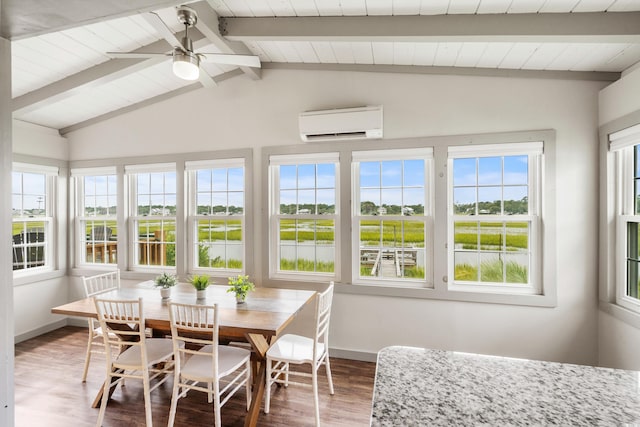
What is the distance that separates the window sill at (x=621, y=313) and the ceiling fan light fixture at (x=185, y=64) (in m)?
3.58

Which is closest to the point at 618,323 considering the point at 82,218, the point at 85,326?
the point at 85,326

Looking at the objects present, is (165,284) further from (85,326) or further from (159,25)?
(85,326)

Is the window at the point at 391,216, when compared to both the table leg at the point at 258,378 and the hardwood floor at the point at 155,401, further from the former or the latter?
the table leg at the point at 258,378

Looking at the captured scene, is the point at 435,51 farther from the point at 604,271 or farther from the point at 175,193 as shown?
the point at 175,193

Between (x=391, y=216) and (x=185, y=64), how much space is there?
2.21 metres

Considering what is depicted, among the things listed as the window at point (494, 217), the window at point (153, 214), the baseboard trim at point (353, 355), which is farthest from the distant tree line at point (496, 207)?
the window at point (153, 214)

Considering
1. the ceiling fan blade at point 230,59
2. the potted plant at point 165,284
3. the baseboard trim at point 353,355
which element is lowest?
the baseboard trim at point 353,355

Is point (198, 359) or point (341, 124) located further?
point (341, 124)

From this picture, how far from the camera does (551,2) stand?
1.93 m

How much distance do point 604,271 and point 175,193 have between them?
4.41 m

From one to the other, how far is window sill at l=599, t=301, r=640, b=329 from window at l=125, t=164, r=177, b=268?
14.3 feet

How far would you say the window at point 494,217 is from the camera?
2.82 metres

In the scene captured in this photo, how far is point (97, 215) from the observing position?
14.0ft

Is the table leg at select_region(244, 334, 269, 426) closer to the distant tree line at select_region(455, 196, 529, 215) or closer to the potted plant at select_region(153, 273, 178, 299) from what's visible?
the potted plant at select_region(153, 273, 178, 299)
